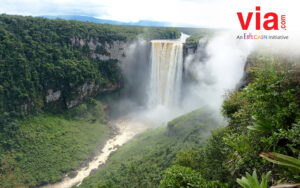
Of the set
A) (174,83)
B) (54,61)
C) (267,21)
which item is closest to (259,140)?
(267,21)

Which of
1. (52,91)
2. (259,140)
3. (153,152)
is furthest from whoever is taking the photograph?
(52,91)

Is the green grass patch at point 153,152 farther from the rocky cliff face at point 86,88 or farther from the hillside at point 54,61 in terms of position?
the hillside at point 54,61

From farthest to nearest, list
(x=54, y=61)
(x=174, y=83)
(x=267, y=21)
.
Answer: (x=174, y=83), (x=54, y=61), (x=267, y=21)

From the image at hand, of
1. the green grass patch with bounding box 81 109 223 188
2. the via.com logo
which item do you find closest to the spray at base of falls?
the green grass patch with bounding box 81 109 223 188

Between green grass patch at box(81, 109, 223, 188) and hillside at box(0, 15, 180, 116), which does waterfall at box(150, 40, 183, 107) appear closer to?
hillside at box(0, 15, 180, 116)

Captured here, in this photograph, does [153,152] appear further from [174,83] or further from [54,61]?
[54,61]

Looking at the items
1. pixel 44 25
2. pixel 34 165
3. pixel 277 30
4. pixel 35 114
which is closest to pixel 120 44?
pixel 44 25

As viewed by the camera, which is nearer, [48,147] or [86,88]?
[48,147]

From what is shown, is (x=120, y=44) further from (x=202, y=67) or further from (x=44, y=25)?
(x=202, y=67)

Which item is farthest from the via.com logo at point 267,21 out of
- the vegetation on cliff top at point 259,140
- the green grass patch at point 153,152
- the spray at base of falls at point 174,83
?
the spray at base of falls at point 174,83
